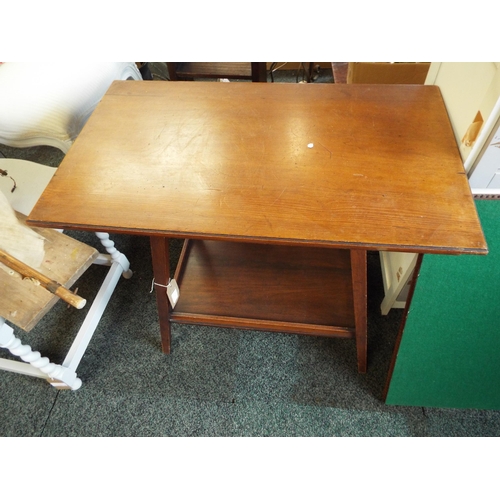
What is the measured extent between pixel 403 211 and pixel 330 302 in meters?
0.51

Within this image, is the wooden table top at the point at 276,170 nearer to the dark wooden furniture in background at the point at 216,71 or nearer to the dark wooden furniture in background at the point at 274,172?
→ the dark wooden furniture in background at the point at 274,172

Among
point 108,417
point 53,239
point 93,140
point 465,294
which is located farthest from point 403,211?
point 108,417

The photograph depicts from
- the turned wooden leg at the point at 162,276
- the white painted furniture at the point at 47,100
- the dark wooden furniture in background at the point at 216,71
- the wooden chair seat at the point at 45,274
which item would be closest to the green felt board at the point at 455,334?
the turned wooden leg at the point at 162,276

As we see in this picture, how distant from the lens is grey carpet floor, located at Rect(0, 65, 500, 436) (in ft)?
3.53

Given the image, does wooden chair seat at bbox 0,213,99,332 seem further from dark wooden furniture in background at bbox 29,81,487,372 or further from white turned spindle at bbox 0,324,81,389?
dark wooden furniture in background at bbox 29,81,487,372

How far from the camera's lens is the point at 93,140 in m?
0.82

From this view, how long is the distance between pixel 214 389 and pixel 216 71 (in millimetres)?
1542

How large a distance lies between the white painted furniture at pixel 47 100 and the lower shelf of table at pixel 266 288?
1.90 ft

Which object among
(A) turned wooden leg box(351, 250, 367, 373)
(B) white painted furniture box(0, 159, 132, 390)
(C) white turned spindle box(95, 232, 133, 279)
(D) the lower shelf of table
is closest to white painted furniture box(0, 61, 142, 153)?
(B) white painted furniture box(0, 159, 132, 390)

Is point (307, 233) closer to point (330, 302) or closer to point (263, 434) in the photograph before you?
point (330, 302)

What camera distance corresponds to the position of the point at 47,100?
3.95 ft

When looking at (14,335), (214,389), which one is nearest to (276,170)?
(214,389)

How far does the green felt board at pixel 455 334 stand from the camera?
79 cm

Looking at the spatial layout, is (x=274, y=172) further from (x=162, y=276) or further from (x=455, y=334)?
(x=455, y=334)
